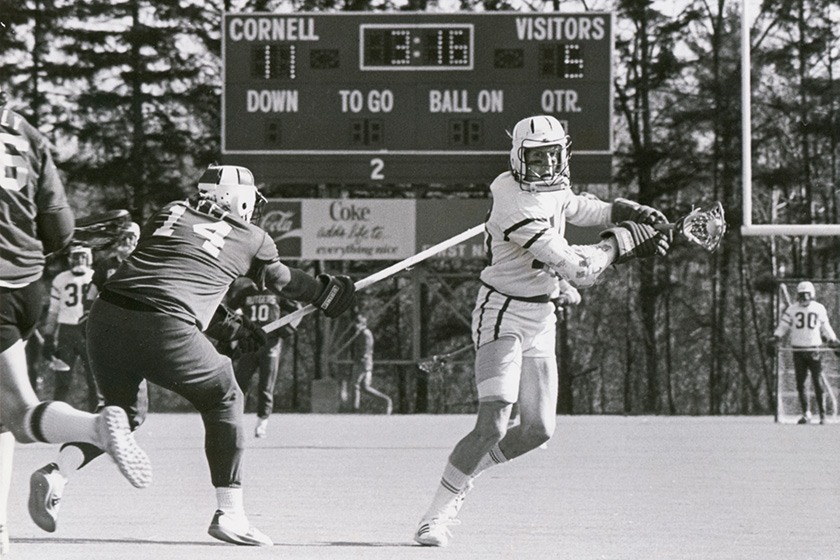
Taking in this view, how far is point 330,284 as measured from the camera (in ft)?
25.4

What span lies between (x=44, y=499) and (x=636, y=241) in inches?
115

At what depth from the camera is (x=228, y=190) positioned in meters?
7.48

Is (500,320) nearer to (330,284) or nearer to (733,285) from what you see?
(330,284)

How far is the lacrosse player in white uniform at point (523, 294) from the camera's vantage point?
7.53 m

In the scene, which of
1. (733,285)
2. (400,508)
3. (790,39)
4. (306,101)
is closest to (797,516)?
(400,508)

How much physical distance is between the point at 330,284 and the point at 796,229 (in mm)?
7415

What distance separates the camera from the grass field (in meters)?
7.19

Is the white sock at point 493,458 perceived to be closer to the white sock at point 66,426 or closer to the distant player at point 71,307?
the white sock at point 66,426

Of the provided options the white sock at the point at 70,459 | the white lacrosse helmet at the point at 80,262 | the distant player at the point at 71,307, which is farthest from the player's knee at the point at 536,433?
the white lacrosse helmet at the point at 80,262

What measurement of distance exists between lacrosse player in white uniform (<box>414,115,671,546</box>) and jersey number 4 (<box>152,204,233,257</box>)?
1.26 meters

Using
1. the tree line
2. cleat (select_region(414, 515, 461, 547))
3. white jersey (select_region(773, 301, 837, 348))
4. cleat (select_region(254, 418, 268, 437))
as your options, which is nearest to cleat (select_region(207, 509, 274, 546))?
cleat (select_region(414, 515, 461, 547))

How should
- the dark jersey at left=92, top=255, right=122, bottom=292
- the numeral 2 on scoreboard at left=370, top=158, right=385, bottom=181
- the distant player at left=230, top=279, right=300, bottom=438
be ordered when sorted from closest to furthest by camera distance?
the dark jersey at left=92, top=255, right=122, bottom=292
the distant player at left=230, top=279, right=300, bottom=438
the numeral 2 on scoreboard at left=370, top=158, right=385, bottom=181

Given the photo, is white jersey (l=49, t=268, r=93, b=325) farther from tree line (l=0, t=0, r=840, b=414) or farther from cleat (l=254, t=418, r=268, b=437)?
tree line (l=0, t=0, r=840, b=414)

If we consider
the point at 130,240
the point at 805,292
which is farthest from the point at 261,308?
the point at 805,292
